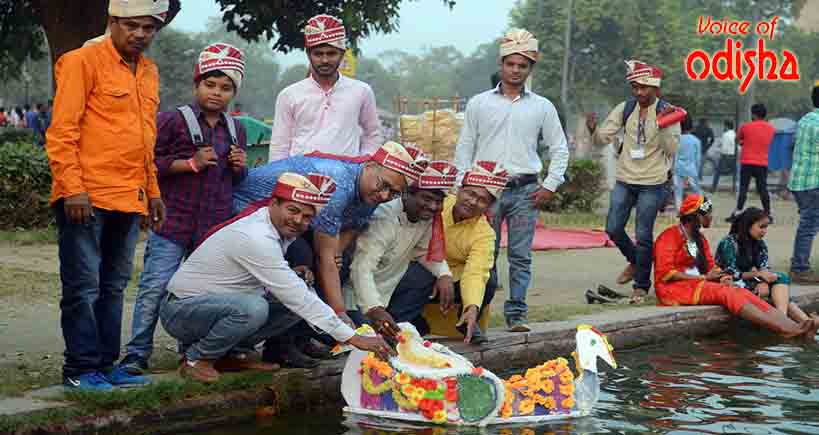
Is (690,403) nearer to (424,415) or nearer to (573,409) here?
(573,409)

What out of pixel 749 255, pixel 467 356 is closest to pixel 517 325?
pixel 467 356

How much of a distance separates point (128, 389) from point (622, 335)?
4.05 metres

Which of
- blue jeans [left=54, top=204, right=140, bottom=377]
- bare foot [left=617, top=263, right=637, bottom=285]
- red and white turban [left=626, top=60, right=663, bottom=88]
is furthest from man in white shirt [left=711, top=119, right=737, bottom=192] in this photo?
blue jeans [left=54, top=204, right=140, bottom=377]

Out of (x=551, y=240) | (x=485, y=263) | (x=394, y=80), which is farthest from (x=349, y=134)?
(x=394, y=80)

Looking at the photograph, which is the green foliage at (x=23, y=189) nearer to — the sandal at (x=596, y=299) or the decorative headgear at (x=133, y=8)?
the sandal at (x=596, y=299)

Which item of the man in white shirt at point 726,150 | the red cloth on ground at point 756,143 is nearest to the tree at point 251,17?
the red cloth on ground at point 756,143

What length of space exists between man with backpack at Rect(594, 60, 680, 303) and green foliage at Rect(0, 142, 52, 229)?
260 inches

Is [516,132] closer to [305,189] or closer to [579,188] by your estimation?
[305,189]

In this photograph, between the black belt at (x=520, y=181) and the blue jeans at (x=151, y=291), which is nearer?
the blue jeans at (x=151, y=291)

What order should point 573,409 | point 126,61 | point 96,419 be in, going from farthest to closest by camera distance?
1. point 573,409
2. point 126,61
3. point 96,419

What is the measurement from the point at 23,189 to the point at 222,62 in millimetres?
7648

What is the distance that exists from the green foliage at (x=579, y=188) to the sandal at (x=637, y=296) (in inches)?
305

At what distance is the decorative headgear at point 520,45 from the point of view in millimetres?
7715

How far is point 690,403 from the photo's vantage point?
260 inches
